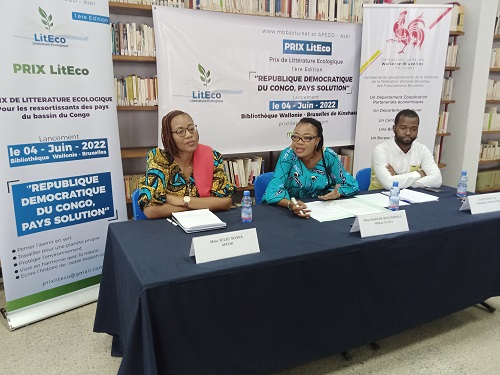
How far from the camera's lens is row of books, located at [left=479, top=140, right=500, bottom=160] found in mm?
5117

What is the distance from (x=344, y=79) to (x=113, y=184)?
256cm

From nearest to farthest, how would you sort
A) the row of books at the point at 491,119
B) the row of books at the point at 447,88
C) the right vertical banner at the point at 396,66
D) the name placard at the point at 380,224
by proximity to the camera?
the name placard at the point at 380,224 → the right vertical banner at the point at 396,66 → the row of books at the point at 447,88 → the row of books at the point at 491,119

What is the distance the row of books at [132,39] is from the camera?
3.06 m

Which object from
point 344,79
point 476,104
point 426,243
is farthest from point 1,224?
point 476,104

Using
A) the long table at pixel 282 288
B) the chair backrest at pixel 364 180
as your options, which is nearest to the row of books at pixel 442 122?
the chair backrest at pixel 364 180

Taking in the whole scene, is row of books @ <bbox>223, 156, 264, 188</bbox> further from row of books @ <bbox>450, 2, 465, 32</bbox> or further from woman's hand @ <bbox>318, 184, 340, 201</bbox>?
row of books @ <bbox>450, 2, 465, 32</bbox>

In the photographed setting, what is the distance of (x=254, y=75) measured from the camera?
11.7 ft

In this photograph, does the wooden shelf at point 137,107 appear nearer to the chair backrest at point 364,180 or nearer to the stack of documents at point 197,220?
the stack of documents at point 197,220

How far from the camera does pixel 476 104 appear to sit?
15.0ft

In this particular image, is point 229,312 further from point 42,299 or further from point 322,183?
point 42,299

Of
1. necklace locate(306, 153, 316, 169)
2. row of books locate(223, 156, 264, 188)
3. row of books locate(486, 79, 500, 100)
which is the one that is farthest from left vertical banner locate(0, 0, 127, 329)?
row of books locate(486, 79, 500, 100)

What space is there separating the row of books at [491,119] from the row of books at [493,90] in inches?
6.3

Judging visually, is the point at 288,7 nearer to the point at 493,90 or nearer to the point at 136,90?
the point at 136,90

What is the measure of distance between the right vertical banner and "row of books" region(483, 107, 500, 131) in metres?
1.31
